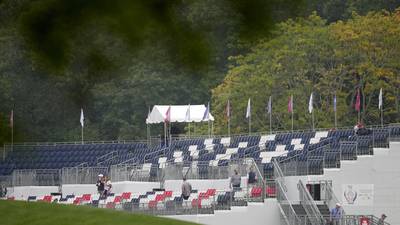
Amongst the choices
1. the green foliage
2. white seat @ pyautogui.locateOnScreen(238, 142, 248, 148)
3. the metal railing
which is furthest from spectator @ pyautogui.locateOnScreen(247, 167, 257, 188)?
the green foliage

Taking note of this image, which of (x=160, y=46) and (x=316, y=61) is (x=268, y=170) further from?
(x=160, y=46)

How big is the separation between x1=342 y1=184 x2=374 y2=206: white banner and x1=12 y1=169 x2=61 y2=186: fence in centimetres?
940

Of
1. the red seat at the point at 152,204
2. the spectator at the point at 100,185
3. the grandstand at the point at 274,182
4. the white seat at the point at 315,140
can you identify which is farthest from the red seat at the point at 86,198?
the white seat at the point at 315,140

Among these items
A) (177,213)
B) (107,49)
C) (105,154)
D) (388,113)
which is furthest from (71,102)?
(388,113)

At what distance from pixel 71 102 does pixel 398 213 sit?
72.5 ft

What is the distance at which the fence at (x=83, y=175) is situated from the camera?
3175cm

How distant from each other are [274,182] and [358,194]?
188 centimetres

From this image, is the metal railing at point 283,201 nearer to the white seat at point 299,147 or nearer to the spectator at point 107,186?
the white seat at point 299,147

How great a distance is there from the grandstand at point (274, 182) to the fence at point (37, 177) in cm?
85

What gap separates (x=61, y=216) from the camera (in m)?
16.1

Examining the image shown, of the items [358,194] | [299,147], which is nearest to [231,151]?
[299,147]

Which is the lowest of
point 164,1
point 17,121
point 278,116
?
point 17,121

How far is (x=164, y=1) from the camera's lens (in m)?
4.05

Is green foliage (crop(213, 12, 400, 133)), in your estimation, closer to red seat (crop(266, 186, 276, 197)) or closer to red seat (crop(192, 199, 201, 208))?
red seat (crop(266, 186, 276, 197))
